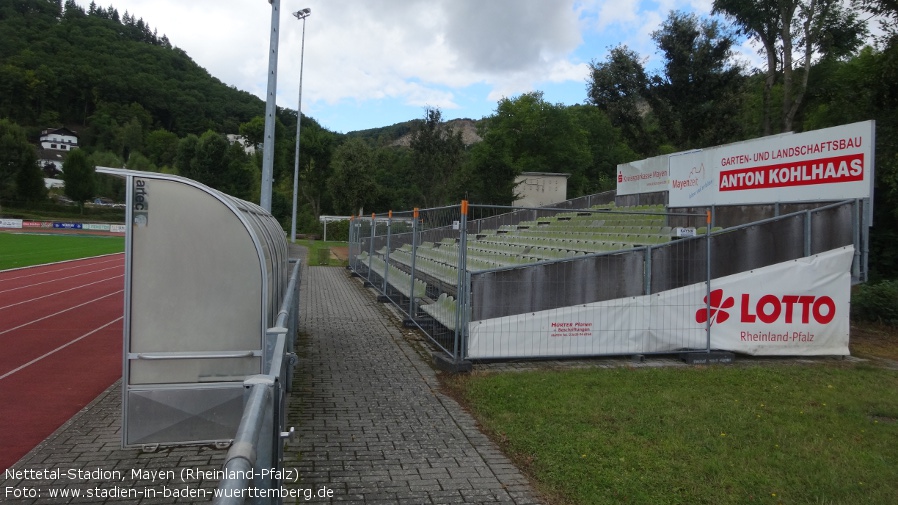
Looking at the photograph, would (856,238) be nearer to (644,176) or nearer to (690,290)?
(690,290)

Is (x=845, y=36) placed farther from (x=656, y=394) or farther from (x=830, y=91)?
(x=656, y=394)

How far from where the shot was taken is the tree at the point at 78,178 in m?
71.3

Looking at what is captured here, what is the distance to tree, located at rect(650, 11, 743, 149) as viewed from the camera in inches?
1109

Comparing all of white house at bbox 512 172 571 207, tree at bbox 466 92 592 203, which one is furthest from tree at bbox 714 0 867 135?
tree at bbox 466 92 592 203

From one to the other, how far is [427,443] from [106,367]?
19.7 feet

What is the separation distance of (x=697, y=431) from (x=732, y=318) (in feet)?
14.1

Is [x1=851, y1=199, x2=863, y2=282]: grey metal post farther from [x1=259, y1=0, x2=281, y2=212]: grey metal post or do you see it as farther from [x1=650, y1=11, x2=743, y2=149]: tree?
[x1=650, y1=11, x2=743, y2=149]: tree

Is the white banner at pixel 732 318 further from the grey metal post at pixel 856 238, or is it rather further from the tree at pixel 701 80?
the tree at pixel 701 80

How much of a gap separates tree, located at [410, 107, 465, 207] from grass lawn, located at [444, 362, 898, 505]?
32.9 metres

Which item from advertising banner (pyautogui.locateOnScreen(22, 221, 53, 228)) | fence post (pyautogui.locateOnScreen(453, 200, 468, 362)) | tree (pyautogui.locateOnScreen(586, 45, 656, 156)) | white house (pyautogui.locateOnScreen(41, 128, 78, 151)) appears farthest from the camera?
white house (pyautogui.locateOnScreen(41, 128, 78, 151))

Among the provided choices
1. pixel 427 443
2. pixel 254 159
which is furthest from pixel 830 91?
pixel 254 159

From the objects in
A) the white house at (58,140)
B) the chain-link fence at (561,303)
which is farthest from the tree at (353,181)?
the white house at (58,140)

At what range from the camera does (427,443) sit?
5.93 metres

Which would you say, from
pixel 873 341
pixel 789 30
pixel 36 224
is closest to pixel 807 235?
pixel 873 341
